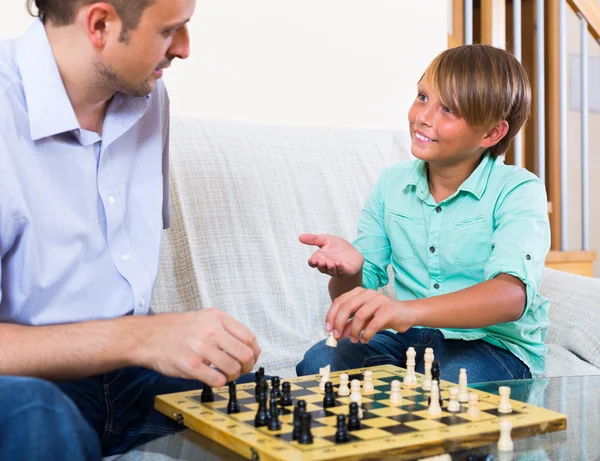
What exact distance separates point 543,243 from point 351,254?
16.2 inches

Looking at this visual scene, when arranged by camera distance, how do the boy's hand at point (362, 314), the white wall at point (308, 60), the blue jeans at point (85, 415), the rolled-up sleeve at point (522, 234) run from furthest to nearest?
1. the white wall at point (308, 60)
2. the rolled-up sleeve at point (522, 234)
3. the boy's hand at point (362, 314)
4. the blue jeans at point (85, 415)

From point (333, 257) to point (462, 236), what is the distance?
334 mm

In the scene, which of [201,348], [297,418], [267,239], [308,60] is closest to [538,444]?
[297,418]

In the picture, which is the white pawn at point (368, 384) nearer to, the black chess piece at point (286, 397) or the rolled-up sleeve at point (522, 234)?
the black chess piece at point (286, 397)

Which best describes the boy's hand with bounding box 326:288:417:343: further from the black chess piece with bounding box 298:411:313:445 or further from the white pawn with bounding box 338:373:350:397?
the black chess piece with bounding box 298:411:313:445

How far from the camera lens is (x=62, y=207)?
1.32 m

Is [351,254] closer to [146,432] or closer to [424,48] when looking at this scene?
[146,432]

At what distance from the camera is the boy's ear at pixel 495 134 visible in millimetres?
1865

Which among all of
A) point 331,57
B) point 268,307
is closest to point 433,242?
point 268,307

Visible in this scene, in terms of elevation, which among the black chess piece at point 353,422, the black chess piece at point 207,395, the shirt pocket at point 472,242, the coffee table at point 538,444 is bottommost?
the coffee table at point 538,444

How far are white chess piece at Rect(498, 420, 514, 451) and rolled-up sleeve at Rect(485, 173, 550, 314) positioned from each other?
571 millimetres

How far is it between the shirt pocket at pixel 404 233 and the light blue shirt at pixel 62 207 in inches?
25.6

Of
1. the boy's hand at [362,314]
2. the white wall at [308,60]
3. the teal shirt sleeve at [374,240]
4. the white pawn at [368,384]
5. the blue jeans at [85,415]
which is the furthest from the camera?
the white wall at [308,60]

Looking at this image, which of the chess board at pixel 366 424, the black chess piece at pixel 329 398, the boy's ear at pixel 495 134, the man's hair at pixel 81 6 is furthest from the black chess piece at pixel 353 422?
the boy's ear at pixel 495 134
